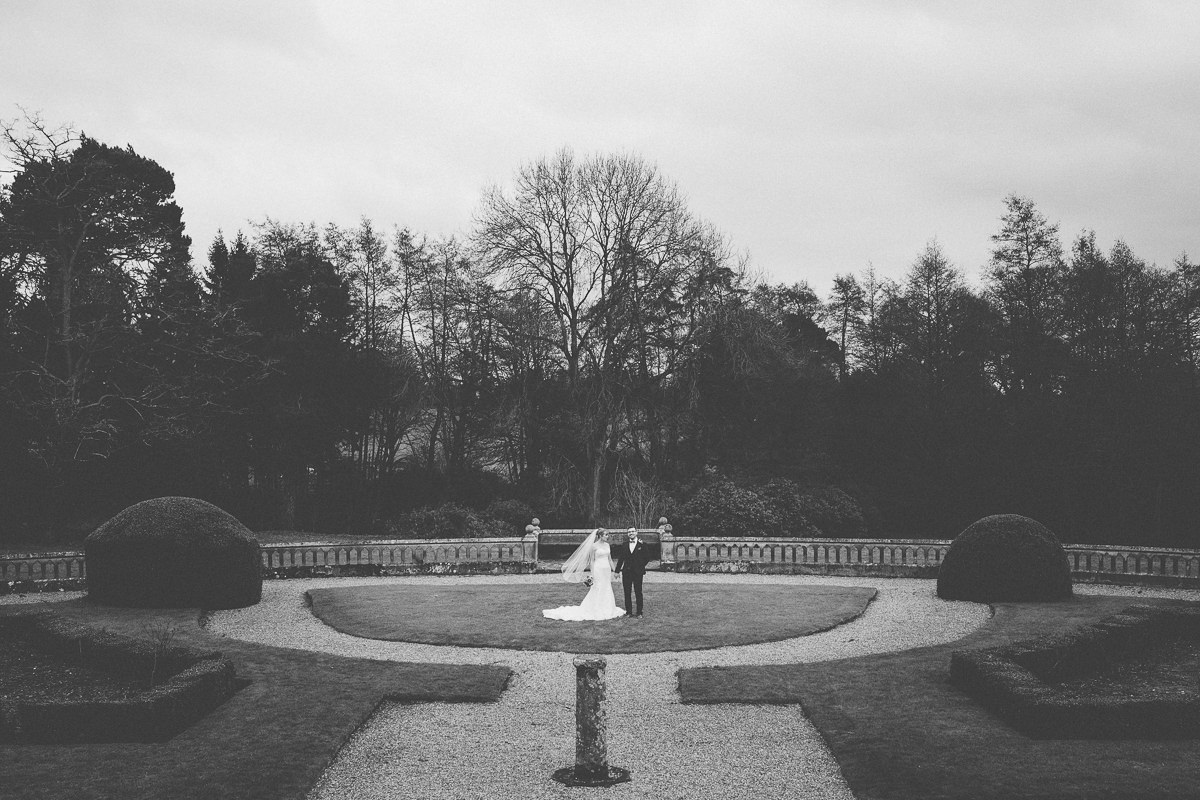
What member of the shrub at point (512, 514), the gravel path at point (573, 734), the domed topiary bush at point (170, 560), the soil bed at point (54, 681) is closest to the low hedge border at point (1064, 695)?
the gravel path at point (573, 734)

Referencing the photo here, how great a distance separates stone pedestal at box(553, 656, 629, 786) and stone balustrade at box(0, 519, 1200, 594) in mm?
14829

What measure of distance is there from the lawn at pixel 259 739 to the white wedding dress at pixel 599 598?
4.08m

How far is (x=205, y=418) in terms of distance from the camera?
105ft

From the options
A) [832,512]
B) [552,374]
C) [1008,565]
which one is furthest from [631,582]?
[552,374]

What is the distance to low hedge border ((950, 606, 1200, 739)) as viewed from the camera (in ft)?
26.1

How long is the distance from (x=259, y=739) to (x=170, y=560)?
8602 mm

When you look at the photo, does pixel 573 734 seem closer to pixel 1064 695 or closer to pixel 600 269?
pixel 1064 695

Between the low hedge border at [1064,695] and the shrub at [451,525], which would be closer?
the low hedge border at [1064,695]

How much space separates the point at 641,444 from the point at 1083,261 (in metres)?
19.8

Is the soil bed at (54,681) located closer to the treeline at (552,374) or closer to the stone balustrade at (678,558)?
the stone balustrade at (678,558)

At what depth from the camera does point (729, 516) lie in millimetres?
25375

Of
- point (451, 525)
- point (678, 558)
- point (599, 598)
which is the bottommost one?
point (678, 558)

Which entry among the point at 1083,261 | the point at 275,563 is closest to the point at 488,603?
the point at 275,563

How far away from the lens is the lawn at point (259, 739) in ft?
22.6
